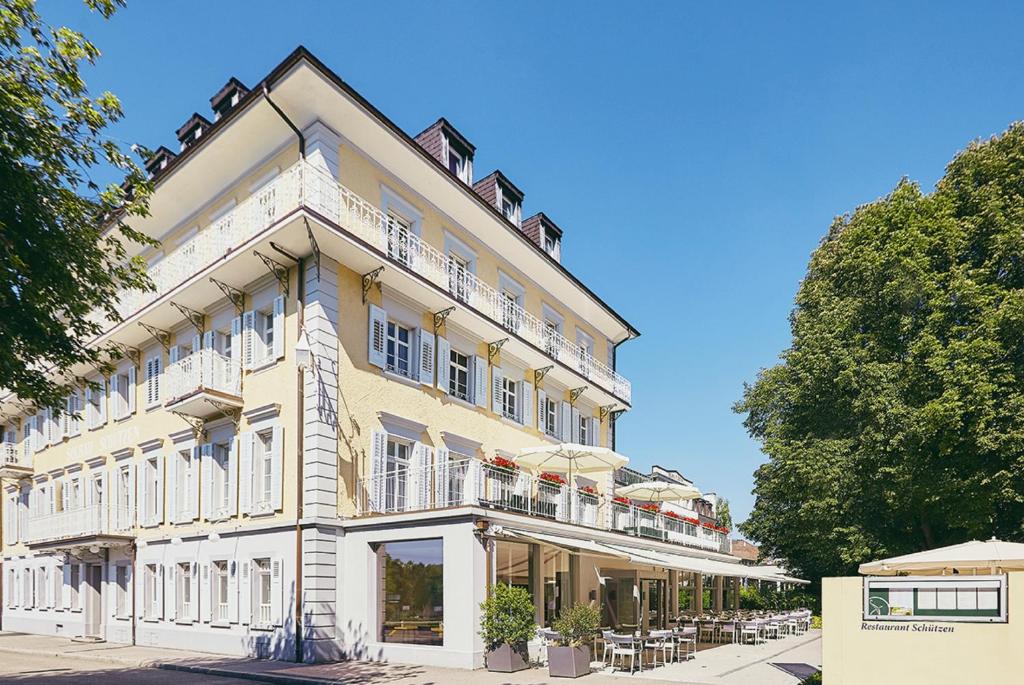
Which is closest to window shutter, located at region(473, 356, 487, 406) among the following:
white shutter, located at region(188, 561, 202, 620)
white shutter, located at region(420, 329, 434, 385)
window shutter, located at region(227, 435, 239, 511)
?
white shutter, located at region(420, 329, 434, 385)

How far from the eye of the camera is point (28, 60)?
9312 mm

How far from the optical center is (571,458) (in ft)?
65.2

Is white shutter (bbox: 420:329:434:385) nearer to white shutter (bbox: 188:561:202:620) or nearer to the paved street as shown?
white shutter (bbox: 188:561:202:620)

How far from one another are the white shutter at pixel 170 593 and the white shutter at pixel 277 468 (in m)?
4.76


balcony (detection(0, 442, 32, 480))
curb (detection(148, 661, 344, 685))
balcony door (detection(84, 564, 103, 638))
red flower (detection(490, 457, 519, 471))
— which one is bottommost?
balcony door (detection(84, 564, 103, 638))

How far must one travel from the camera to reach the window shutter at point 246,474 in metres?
17.2

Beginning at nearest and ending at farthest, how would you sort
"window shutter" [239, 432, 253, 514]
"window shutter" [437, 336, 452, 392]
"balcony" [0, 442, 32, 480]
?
"window shutter" [239, 432, 253, 514]
"window shutter" [437, 336, 452, 392]
"balcony" [0, 442, 32, 480]

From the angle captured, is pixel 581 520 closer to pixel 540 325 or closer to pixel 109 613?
pixel 540 325

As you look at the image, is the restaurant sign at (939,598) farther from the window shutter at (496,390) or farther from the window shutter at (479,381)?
the window shutter at (496,390)

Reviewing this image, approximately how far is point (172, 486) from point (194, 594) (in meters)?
3.05

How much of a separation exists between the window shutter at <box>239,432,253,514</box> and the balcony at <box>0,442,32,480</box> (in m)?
15.9

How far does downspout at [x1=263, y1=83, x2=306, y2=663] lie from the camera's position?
15.3 metres

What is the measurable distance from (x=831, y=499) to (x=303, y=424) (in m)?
15.9

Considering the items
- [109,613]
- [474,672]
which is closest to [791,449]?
[474,672]
